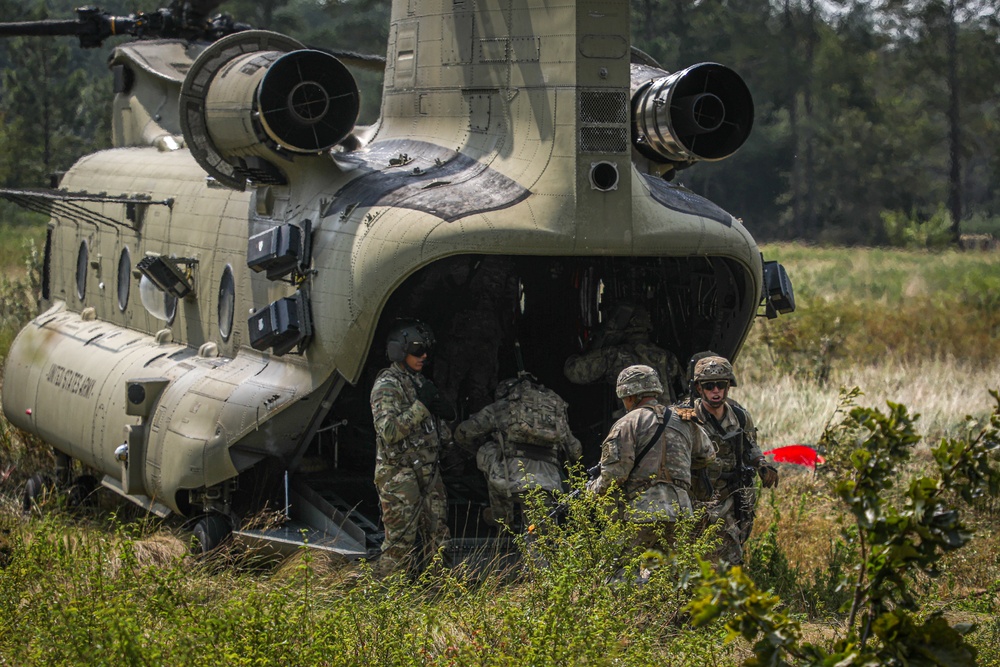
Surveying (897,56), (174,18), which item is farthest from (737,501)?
(897,56)

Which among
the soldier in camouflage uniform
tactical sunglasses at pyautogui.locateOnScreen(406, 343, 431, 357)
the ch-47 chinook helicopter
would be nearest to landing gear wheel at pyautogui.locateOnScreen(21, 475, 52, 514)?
the ch-47 chinook helicopter

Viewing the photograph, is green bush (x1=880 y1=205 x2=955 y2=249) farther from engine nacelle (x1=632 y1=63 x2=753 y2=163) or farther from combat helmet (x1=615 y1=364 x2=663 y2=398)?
combat helmet (x1=615 y1=364 x2=663 y2=398)

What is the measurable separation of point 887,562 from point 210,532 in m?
5.53

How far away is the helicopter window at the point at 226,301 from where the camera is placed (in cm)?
988

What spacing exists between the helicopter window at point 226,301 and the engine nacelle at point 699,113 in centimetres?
317

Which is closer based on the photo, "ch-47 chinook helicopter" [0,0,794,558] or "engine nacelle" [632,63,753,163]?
"ch-47 chinook helicopter" [0,0,794,558]

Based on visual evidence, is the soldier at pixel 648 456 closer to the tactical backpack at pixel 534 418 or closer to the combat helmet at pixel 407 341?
the tactical backpack at pixel 534 418

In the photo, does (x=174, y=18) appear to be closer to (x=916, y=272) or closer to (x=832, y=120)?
(x=916, y=272)

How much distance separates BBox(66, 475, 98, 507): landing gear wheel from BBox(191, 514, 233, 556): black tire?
8.79ft

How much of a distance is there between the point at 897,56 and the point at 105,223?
143 ft

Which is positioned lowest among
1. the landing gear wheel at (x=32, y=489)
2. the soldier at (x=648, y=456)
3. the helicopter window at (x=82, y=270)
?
the landing gear wheel at (x=32, y=489)

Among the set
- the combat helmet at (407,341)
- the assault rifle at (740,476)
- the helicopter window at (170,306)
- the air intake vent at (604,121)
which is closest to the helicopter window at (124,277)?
the helicopter window at (170,306)

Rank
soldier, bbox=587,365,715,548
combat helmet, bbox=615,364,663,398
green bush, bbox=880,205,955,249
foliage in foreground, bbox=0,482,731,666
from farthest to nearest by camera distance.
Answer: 1. green bush, bbox=880,205,955,249
2. combat helmet, bbox=615,364,663,398
3. soldier, bbox=587,365,715,548
4. foliage in foreground, bbox=0,482,731,666

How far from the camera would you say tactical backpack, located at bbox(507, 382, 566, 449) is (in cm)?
843
